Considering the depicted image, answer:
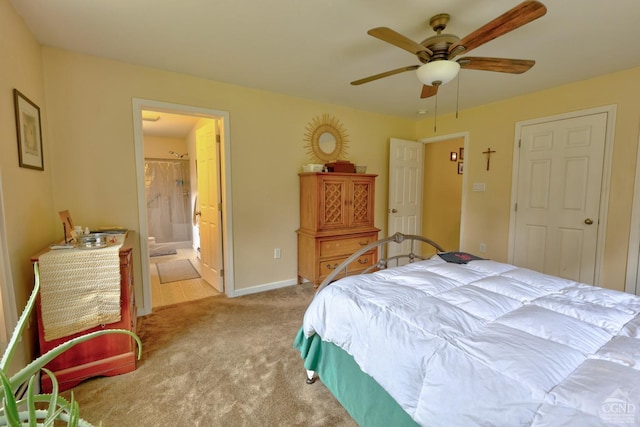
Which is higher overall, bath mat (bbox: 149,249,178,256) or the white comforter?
the white comforter

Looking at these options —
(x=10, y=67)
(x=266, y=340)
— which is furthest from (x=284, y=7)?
(x=266, y=340)

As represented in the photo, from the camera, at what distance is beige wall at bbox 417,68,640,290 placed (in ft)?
9.11

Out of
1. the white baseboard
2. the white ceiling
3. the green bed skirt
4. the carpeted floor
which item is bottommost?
the carpeted floor

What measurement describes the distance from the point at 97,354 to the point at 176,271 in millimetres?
2473

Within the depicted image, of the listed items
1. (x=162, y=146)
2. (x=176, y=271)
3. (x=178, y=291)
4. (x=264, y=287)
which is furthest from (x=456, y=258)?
(x=162, y=146)

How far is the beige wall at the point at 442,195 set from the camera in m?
4.88

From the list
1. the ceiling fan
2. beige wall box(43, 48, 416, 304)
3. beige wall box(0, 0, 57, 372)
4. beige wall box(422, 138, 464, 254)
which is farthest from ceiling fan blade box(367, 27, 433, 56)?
beige wall box(422, 138, 464, 254)

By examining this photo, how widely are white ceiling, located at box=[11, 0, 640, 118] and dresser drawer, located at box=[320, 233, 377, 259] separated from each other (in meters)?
1.76

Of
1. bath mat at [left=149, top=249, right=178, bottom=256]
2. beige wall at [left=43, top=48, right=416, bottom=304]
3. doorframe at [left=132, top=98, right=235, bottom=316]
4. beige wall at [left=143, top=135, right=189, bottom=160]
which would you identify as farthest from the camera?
beige wall at [left=143, top=135, right=189, bottom=160]

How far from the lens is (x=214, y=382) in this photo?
6.14 feet

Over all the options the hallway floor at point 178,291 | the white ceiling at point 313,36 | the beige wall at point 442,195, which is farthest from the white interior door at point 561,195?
the hallway floor at point 178,291

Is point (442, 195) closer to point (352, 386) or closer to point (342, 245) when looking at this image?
point (342, 245)

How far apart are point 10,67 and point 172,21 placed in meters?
1.00

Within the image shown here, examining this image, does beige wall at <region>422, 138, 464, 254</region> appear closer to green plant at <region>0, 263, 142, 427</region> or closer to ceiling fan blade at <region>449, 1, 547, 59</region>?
ceiling fan blade at <region>449, 1, 547, 59</region>
